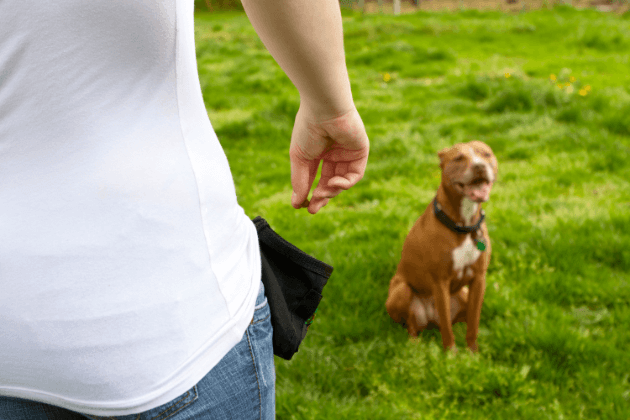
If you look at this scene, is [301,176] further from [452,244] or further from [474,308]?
[474,308]

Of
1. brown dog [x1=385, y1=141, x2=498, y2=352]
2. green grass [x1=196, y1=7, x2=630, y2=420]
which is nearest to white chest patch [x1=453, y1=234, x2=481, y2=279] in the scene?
brown dog [x1=385, y1=141, x2=498, y2=352]

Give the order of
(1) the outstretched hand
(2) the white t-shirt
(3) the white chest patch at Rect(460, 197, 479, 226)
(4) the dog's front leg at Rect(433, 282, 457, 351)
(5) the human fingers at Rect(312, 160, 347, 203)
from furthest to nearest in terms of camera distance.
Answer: (4) the dog's front leg at Rect(433, 282, 457, 351) → (3) the white chest patch at Rect(460, 197, 479, 226) → (5) the human fingers at Rect(312, 160, 347, 203) → (1) the outstretched hand → (2) the white t-shirt

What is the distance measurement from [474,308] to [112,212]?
249cm

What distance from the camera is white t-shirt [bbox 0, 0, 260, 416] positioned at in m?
0.70

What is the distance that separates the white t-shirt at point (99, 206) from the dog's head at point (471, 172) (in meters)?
2.01

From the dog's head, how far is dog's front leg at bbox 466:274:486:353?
1.72ft

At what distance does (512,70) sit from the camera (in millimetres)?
8086

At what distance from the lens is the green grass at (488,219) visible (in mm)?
2611

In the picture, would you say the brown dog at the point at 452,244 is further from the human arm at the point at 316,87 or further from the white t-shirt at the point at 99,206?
the white t-shirt at the point at 99,206

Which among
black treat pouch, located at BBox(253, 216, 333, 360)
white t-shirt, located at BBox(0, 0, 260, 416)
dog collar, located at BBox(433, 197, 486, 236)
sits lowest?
dog collar, located at BBox(433, 197, 486, 236)

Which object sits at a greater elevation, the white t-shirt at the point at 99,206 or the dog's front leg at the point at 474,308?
the white t-shirt at the point at 99,206

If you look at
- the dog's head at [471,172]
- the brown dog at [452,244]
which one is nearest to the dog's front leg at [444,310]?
the brown dog at [452,244]

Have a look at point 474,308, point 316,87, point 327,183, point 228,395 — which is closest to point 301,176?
point 327,183

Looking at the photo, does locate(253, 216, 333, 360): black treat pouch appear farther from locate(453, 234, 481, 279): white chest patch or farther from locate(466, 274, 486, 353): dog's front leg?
locate(466, 274, 486, 353): dog's front leg
